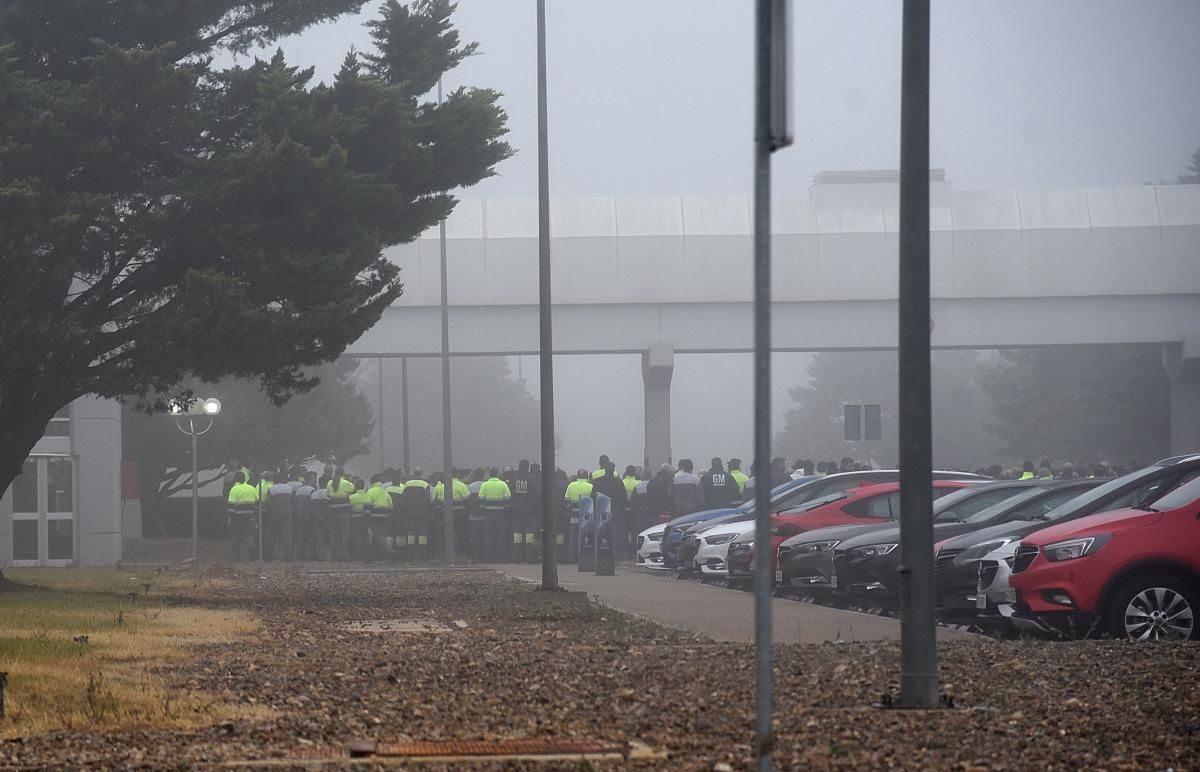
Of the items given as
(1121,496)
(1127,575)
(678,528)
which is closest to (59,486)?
(678,528)

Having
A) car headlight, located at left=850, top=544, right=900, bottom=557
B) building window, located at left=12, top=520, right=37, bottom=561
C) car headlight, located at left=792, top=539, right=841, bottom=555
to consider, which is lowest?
building window, located at left=12, top=520, right=37, bottom=561

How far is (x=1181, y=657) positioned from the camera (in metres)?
11.2

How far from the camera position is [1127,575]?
1318cm

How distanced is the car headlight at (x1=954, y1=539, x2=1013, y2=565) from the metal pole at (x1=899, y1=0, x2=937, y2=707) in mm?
5554

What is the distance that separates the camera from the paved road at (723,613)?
48.0ft

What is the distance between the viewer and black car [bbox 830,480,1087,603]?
17.6 metres

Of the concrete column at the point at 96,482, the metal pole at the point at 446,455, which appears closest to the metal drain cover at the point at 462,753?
the metal pole at the point at 446,455

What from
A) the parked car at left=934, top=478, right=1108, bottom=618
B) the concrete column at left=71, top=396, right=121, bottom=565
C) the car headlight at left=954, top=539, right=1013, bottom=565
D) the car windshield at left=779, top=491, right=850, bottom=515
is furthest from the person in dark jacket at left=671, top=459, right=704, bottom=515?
the car headlight at left=954, top=539, right=1013, bottom=565

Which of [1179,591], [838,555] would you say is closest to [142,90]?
[838,555]

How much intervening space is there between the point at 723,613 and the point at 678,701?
27.8 feet

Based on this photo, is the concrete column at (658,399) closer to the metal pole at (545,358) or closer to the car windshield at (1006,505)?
the metal pole at (545,358)

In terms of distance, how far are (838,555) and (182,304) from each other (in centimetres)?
770

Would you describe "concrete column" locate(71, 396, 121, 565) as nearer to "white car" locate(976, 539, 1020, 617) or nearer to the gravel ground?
the gravel ground

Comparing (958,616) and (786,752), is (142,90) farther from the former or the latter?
(786,752)
